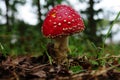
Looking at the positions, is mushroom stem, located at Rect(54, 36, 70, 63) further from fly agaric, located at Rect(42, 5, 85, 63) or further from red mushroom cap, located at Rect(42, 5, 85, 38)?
red mushroom cap, located at Rect(42, 5, 85, 38)

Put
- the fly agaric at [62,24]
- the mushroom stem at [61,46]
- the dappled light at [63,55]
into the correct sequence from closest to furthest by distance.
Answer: the dappled light at [63,55]
the fly agaric at [62,24]
the mushroom stem at [61,46]

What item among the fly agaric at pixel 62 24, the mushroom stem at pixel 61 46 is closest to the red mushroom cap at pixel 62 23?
the fly agaric at pixel 62 24

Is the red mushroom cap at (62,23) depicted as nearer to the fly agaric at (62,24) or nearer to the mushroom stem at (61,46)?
the fly agaric at (62,24)

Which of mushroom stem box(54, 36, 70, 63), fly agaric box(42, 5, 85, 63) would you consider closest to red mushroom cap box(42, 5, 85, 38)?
fly agaric box(42, 5, 85, 63)

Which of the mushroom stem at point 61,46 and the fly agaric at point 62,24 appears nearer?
the fly agaric at point 62,24

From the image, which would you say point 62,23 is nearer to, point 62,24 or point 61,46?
point 62,24

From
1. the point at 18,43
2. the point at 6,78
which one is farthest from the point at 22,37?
the point at 6,78

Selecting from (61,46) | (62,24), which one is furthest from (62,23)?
(61,46)

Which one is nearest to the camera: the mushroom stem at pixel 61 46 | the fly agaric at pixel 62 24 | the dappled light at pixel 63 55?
the dappled light at pixel 63 55
